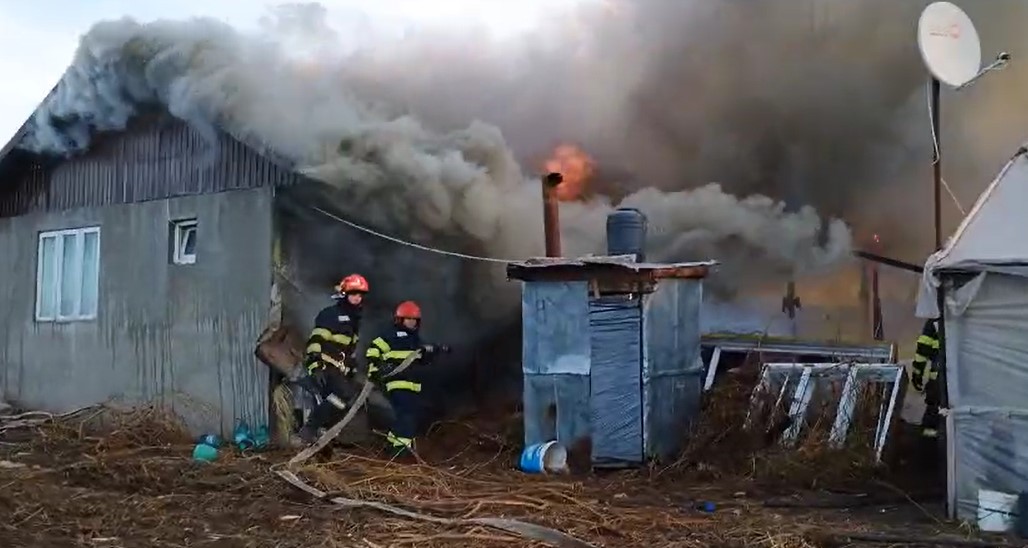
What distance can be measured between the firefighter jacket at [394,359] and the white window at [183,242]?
3403mm

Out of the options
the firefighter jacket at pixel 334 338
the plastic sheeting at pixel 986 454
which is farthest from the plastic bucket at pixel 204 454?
the plastic sheeting at pixel 986 454

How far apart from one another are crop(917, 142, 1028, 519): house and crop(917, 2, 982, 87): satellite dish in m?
2.48

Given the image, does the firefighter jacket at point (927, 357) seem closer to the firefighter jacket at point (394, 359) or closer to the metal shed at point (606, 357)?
the metal shed at point (606, 357)

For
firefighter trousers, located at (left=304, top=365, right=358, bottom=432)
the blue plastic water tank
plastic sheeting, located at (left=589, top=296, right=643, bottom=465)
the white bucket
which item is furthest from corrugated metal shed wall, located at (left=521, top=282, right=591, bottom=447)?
the white bucket

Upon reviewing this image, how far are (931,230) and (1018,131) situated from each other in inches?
68.5

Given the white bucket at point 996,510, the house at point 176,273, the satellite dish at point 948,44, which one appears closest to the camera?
the white bucket at point 996,510

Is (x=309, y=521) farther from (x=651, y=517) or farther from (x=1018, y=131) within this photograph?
(x=1018, y=131)

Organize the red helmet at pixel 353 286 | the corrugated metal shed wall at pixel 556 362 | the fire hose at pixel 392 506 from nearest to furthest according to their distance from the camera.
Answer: the fire hose at pixel 392 506 < the corrugated metal shed wall at pixel 556 362 < the red helmet at pixel 353 286

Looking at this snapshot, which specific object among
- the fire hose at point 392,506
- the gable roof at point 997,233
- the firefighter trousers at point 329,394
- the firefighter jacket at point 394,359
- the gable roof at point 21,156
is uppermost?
the gable roof at point 21,156

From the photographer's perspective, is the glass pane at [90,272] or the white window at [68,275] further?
the white window at [68,275]

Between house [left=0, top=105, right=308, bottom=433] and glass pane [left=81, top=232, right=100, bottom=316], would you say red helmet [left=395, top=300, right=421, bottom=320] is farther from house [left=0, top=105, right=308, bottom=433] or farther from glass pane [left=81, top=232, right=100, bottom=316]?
glass pane [left=81, top=232, right=100, bottom=316]

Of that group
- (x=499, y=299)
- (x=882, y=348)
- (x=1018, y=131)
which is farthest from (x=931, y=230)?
(x=499, y=299)

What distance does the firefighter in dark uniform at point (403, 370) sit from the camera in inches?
377

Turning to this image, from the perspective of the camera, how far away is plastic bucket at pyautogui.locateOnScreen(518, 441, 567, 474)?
9094 mm
